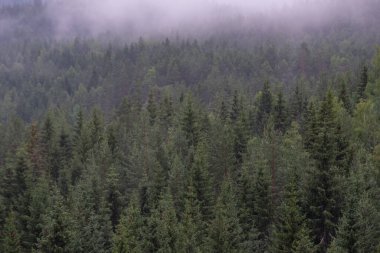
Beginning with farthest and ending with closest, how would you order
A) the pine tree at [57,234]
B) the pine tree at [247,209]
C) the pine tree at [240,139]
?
1. the pine tree at [240,139]
2. the pine tree at [247,209]
3. the pine tree at [57,234]

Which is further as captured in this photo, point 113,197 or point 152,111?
point 152,111

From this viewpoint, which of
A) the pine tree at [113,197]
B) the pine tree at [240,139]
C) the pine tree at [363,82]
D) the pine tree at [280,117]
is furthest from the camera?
the pine tree at [363,82]

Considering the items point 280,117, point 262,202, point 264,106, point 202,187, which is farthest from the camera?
point 264,106

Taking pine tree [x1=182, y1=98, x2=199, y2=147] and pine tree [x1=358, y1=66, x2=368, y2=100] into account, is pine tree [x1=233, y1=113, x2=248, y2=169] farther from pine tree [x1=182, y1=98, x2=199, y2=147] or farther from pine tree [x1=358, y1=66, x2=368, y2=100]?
pine tree [x1=358, y1=66, x2=368, y2=100]

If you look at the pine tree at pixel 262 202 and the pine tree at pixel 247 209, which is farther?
the pine tree at pixel 262 202

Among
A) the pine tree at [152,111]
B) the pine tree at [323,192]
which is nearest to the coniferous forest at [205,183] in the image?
the pine tree at [323,192]

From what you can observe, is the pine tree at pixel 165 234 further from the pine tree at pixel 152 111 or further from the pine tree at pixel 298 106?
the pine tree at pixel 152 111

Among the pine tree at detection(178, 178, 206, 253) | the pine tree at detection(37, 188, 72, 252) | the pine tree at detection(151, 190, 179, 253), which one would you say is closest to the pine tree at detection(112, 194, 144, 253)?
the pine tree at detection(151, 190, 179, 253)

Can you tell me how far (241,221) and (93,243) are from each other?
42.0 ft

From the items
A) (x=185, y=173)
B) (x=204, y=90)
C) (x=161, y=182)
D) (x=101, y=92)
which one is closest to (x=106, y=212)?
(x=161, y=182)

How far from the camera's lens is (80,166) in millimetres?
65375

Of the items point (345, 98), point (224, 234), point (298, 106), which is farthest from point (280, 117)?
point (224, 234)

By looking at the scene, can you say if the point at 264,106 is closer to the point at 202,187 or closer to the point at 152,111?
the point at 152,111

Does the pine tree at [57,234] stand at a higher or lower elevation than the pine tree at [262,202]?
lower
